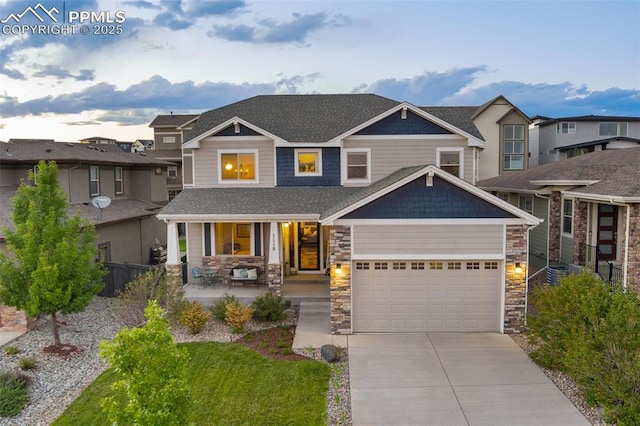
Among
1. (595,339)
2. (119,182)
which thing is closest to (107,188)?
(119,182)

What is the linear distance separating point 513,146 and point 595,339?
2799 cm

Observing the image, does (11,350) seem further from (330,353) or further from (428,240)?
(428,240)

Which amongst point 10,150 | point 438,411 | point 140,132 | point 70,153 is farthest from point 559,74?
point 140,132

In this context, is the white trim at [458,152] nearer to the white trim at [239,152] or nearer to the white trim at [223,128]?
the white trim at [223,128]

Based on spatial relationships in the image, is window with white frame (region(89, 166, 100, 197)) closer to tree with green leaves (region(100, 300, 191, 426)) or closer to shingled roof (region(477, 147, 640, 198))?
tree with green leaves (region(100, 300, 191, 426))

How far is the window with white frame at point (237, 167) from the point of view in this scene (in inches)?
A: 663

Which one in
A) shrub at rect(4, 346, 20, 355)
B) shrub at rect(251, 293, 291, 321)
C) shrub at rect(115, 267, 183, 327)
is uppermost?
shrub at rect(115, 267, 183, 327)

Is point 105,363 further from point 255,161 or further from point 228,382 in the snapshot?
point 255,161

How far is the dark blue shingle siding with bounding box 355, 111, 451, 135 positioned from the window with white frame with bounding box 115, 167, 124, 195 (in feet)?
41.9

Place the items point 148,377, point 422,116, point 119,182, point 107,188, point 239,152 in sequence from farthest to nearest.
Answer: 1. point 119,182
2. point 107,188
3. point 239,152
4. point 422,116
5. point 148,377

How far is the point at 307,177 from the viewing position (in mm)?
16828

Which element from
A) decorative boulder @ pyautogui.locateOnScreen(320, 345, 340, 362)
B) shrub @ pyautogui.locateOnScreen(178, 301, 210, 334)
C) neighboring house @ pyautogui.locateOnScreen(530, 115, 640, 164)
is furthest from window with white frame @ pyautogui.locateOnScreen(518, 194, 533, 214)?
neighboring house @ pyautogui.locateOnScreen(530, 115, 640, 164)

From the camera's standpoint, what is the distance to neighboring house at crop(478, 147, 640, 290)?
12.1 meters


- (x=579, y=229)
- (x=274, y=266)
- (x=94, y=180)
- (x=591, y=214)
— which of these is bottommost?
(x=274, y=266)
